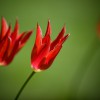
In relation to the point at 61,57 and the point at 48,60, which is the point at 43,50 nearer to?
the point at 48,60

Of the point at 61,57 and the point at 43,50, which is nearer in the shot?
the point at 43,50

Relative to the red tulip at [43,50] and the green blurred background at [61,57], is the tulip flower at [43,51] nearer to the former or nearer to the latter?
the red tulip at [43,50]

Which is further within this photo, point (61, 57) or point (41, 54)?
point (61, 57)

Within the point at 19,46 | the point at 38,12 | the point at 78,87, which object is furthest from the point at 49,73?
the point at 19,46

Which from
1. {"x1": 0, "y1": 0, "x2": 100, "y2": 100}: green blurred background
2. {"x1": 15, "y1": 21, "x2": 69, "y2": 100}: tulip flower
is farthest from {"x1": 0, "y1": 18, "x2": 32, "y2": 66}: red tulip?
{"x1": 0, "y1": 0, "x2": 100, "y2": 100}: green blurred background

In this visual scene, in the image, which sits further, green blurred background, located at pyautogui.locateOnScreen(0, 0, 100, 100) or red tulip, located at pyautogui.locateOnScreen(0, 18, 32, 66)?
green blurred background, located at pyautogui.locateOnScreen(0, 0, 100, 100)

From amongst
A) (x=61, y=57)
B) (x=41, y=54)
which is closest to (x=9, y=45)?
(x=41, y=54)

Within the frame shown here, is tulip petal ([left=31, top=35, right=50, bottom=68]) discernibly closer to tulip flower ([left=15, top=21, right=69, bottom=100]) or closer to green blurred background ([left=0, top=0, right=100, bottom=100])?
tulip flower ([left=15, top=21, right=69, bottom=100])

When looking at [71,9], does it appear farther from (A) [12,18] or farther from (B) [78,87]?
(B) [78,87]

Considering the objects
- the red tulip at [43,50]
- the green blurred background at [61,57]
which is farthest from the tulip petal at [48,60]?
the green blurred background at [61,57]

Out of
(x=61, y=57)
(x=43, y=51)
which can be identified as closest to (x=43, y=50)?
(x=43, y=51)
